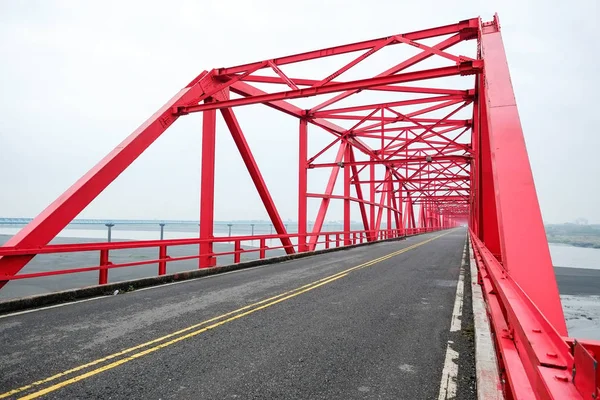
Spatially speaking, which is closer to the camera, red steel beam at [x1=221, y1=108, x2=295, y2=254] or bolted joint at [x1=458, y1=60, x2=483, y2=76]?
bolted joint at [x1=458, y1=60, x2=483, y2=76]

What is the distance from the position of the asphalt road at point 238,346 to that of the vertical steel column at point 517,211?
127 cm

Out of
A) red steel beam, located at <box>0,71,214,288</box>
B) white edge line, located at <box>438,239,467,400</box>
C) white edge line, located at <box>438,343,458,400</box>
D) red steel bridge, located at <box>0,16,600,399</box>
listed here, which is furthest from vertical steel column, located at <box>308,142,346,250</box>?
white edge line, located at <box>438,343,458,400</box>

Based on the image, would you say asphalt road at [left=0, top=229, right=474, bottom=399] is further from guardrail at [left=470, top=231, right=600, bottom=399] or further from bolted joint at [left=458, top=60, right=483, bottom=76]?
bolted joint at [left=458, top=60, right=483, bottom=76]

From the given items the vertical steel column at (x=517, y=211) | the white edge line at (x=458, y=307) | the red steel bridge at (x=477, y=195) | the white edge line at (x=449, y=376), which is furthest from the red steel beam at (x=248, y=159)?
the white edge line at (x=449, y=376)

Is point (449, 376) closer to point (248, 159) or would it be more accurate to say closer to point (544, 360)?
point (544, 360)

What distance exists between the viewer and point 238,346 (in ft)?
15.7

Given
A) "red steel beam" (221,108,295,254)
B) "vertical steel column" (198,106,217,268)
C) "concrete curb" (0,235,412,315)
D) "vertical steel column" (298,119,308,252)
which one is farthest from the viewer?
"vertical steel column" (298,119,308,252)

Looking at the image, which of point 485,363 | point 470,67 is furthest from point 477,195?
point 485,363

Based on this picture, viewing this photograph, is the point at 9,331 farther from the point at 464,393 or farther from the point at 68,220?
the point at 464,393

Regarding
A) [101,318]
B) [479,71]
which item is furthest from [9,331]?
[479,71]

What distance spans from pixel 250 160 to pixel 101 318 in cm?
906

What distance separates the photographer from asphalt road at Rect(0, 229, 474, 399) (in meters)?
3.64

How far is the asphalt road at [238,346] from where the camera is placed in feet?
11.9

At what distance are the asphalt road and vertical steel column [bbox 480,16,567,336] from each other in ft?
4.18
